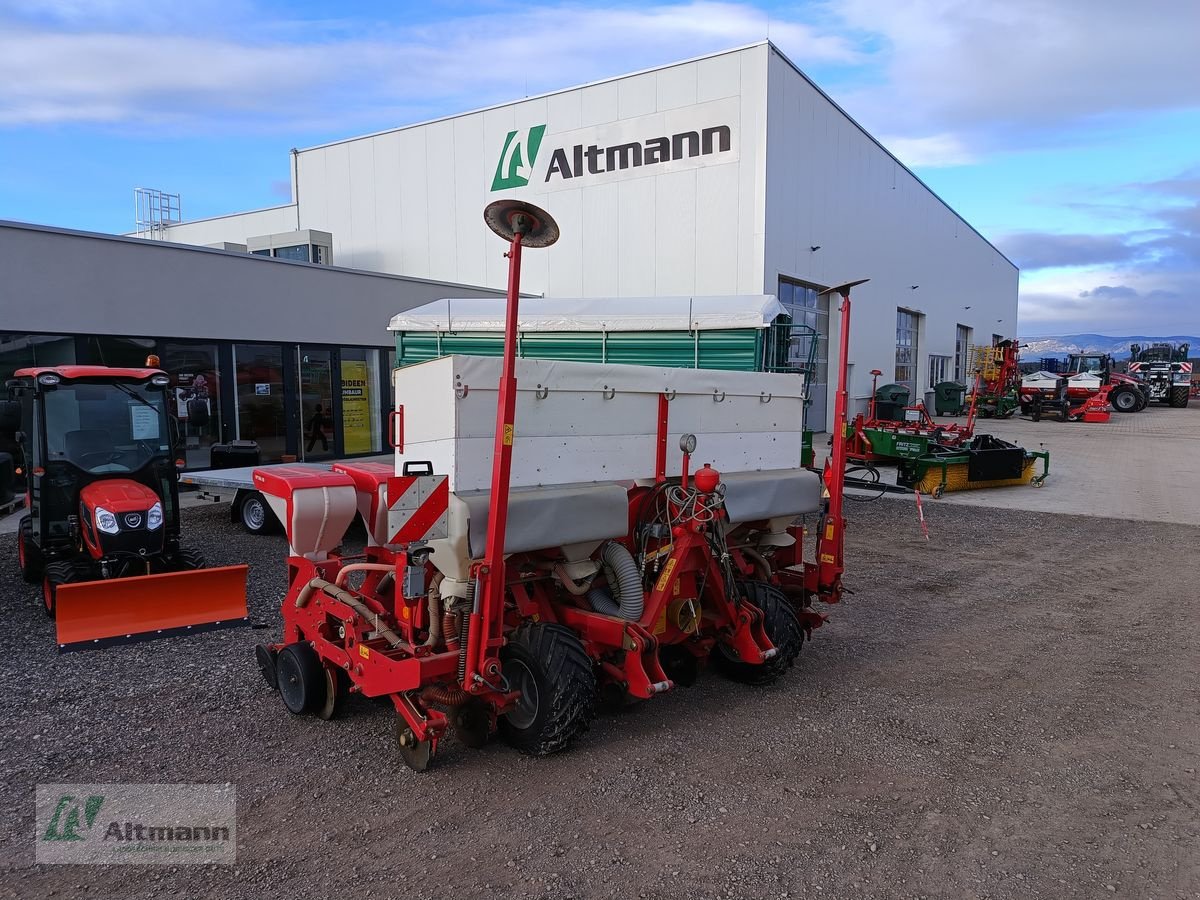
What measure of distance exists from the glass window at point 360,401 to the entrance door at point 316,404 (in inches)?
10.5

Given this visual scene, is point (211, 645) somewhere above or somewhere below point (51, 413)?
below

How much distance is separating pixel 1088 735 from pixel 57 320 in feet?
39.0

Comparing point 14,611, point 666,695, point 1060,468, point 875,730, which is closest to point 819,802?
point 875,730

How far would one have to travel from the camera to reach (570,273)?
1958 cm

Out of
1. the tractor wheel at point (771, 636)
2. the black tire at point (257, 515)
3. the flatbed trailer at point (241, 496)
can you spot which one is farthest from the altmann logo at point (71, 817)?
the black tire at point (257, 515)

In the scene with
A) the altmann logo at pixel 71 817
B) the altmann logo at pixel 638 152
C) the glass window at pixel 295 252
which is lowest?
the altmann logo at pixel 71 817

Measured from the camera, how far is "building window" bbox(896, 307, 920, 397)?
1153 inches

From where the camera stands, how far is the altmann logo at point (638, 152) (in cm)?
1736

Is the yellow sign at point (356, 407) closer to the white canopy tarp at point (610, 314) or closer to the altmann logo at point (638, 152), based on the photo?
the white canopy tarp at point (610, 314)

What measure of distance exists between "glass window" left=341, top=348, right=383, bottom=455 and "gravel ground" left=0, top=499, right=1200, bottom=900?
27.9ft

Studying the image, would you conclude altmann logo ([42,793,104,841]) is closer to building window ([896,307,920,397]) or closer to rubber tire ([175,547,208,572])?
rubber tire ([175,547,208,572])

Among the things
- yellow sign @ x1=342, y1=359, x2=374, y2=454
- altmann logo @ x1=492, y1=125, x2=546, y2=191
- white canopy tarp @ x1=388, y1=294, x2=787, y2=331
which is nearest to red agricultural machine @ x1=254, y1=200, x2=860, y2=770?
white canopy tarp @ x1=388, y1=294, x2=787, y2=331

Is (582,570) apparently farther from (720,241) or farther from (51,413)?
(720,241)

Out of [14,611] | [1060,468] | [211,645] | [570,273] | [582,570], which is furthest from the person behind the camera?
[570,273]
